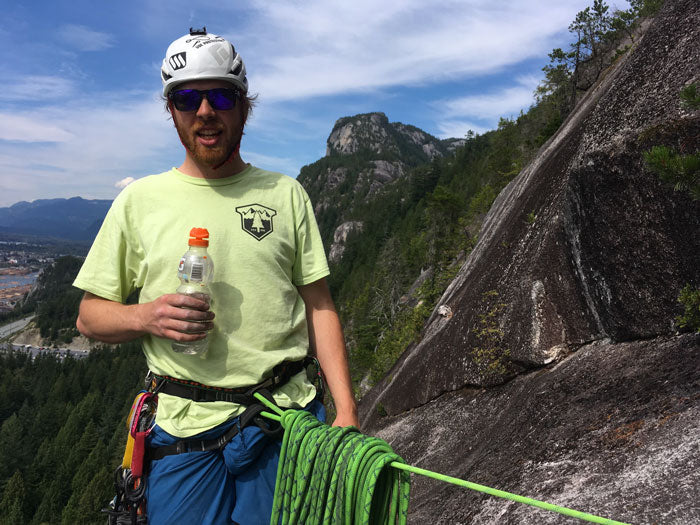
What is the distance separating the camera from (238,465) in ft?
7.54

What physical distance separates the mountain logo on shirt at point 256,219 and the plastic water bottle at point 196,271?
0.97 feet

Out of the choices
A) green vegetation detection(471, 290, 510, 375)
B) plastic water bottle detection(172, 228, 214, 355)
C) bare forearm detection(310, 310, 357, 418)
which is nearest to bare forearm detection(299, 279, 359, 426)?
bare forearm detection(310, 310, 357, 418)

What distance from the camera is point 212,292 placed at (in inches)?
93.4

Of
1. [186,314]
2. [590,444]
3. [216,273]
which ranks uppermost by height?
[216,273]

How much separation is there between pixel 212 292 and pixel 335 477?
3.90ft

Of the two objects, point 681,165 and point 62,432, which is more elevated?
point 681,165

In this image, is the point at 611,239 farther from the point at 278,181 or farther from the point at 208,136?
the point at 208,136

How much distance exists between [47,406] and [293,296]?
88.0m

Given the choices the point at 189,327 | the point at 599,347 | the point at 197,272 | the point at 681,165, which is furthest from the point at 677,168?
the point at 189,327

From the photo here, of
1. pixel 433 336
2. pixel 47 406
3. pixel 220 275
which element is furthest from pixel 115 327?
pixel 47 406

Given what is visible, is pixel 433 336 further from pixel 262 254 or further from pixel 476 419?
pixel 262 254

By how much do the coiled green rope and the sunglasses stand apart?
71.8 inches

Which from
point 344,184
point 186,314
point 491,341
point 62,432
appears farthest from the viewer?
point 344,184

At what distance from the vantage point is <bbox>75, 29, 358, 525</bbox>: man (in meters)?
2.28
